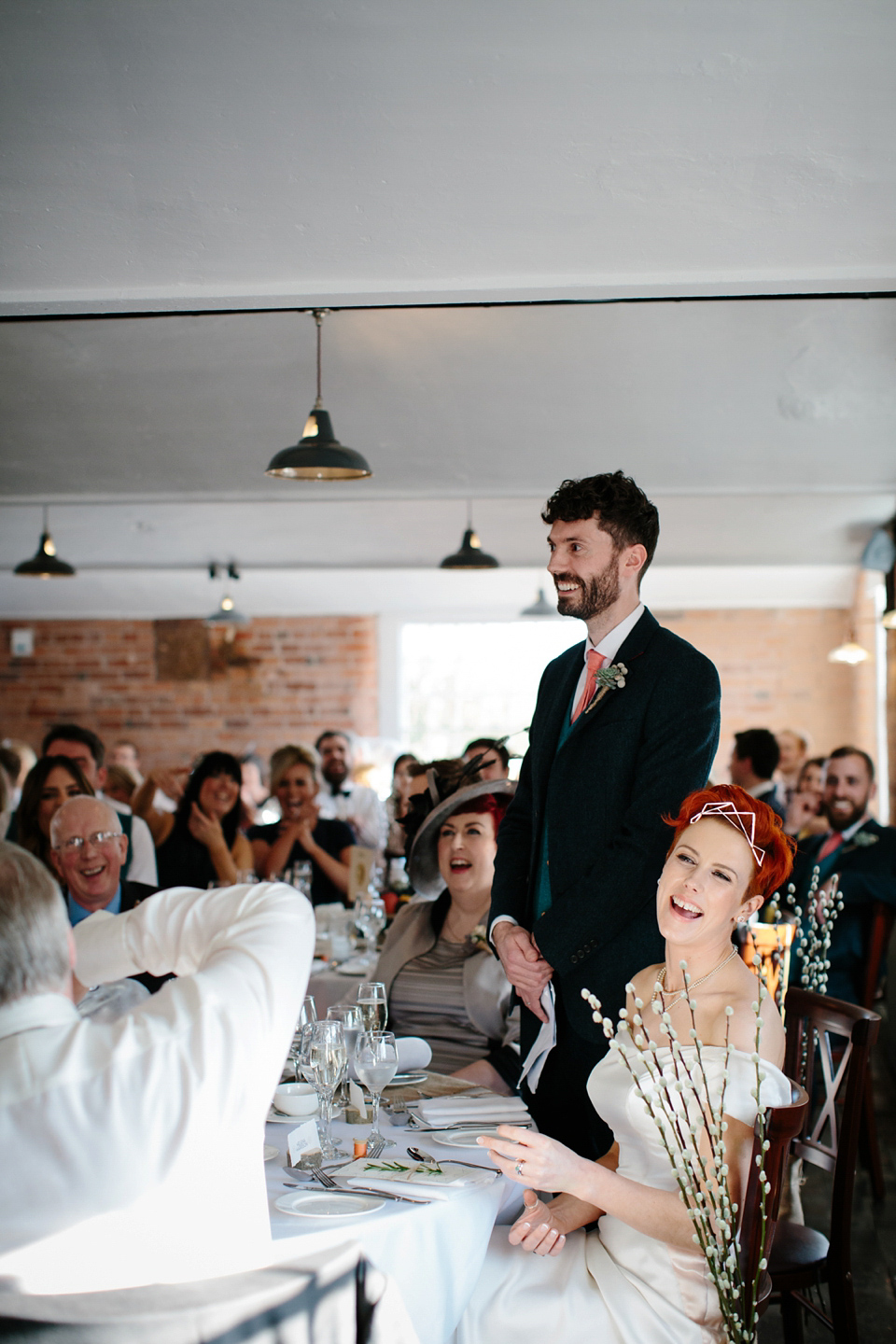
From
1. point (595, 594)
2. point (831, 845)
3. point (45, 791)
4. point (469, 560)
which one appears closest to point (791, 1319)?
point (595, 594)

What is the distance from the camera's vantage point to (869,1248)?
3.54 meters

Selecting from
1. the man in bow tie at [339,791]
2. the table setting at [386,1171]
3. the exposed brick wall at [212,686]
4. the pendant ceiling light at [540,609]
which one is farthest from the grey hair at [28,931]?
the exposed brick wall at [212,686]

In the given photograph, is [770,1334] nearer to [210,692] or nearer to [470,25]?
[470,25]

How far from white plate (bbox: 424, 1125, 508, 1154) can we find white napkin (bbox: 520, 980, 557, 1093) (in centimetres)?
26

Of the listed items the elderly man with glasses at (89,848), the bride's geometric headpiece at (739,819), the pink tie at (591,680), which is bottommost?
the elderly man with glasses at (89,848)

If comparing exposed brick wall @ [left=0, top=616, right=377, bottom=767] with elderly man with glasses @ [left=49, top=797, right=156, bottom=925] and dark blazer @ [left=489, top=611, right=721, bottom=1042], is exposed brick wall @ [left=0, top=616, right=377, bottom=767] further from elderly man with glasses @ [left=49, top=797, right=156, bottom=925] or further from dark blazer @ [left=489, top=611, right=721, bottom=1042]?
dark blazer @ [left=489, top=611, right=721, bottom=1042]

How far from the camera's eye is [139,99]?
231 cm

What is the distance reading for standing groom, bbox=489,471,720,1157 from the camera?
2176 millimetres

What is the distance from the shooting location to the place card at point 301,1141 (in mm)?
1856

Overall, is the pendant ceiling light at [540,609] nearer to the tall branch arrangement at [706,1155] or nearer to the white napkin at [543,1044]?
the white napkin at [543,1044]

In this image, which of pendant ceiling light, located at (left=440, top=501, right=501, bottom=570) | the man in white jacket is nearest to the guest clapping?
pendant ceiling light, located at (left=440, top=501, right=501, bottom=570)

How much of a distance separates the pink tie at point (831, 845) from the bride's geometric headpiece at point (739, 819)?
3.12 meters

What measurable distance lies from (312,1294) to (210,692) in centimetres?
1082

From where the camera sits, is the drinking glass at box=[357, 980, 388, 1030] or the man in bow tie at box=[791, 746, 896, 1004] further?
the man in bow tie at box=[791, 746, 896, 1004]
